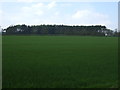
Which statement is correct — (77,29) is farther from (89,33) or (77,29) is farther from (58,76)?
(58,76)

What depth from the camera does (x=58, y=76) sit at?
24.5 ft

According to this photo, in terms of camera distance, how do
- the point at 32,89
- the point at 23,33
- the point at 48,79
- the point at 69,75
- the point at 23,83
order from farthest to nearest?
the point at 23,33 → the point at 69,75 → the point at 48,79 → the point at 23,83 → the point at 32,89

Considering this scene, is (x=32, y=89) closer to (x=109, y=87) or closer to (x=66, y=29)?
(x=109, y=87)

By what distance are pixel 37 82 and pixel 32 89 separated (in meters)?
0.83

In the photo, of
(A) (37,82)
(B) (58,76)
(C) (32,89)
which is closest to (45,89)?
(C) (32,89)

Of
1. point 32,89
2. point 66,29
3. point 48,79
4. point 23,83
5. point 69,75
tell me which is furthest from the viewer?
point 66,29

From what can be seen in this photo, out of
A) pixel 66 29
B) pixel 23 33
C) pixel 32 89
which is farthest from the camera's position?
pixel 66 29

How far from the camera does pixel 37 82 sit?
6.62 meters

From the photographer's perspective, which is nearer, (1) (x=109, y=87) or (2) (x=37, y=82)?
(1) (x=109, y=87)

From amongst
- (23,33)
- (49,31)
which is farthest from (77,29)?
(23,33)

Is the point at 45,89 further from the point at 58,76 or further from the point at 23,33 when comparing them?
the point at 23,33

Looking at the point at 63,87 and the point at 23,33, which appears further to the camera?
the point at 23,33

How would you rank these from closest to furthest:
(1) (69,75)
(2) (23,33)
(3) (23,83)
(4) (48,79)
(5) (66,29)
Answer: (3) (23,83) → (4) (48,79) → (1) (69,75) → (2) (23,33) → (5) (66,29)

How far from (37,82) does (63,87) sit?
3.11 ft
